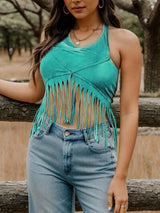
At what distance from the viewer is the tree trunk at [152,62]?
27.6 feet

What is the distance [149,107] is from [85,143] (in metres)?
0.74

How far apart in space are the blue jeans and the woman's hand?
21 millimetres

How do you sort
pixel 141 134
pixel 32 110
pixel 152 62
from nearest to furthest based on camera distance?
pixel 32 110, pixel 141 134, pixel 152 62

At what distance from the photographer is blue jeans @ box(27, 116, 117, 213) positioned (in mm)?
1686

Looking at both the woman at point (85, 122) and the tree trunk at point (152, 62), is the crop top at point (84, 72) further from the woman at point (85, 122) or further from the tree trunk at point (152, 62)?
the tree trunk at point (152, 62)

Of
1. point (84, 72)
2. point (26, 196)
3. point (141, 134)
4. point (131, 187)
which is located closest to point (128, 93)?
point (84, 72)

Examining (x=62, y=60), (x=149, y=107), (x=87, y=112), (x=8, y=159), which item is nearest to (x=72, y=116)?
(x=87, y=112)

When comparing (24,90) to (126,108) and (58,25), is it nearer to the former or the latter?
(58,25)

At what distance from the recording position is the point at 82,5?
1771 mm

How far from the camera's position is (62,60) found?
69.7 inches

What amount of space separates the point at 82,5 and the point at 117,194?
0.82 meters

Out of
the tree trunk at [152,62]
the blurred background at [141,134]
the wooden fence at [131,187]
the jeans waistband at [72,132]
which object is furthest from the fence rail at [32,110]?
the tree trunk at [152,62]

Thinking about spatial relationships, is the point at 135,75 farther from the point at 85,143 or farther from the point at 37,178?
the point at 37,178

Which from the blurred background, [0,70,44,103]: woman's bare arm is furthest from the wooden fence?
the blurred background
